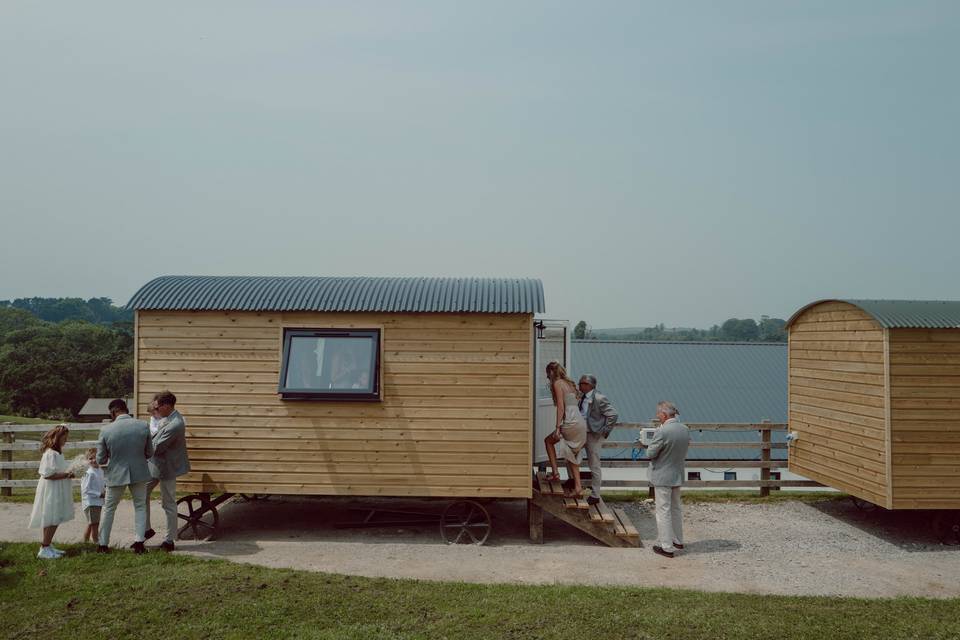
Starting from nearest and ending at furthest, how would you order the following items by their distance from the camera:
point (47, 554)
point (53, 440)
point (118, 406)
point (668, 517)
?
point (47, 554)
point (53, 440)
point (118, 406)
point (668, 517)

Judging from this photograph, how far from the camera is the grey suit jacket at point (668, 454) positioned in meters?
Answer: 9.16

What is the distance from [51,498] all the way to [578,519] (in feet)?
20.1

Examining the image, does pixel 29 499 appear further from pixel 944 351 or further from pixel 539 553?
pixel 944 351

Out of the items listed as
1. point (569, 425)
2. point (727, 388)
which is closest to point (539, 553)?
point (569, 425)

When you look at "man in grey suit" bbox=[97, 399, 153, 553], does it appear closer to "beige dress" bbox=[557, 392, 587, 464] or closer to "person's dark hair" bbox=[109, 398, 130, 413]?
"person's dark hair" bbox=[109, 398, 130, 413]

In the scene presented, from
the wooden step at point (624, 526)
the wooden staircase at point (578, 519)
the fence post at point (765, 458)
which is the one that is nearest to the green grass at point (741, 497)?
the fence post at point (765, 458)

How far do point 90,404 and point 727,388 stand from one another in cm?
4259

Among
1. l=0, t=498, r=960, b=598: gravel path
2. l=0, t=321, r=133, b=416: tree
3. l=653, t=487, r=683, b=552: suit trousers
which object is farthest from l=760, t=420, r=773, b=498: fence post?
l=0, t=321, r=133, b=416: tree

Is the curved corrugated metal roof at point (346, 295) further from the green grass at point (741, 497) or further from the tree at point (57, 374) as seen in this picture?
the tree at point (57, 374)

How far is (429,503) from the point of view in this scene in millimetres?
11633

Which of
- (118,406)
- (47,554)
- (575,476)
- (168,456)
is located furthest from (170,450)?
(575,476)

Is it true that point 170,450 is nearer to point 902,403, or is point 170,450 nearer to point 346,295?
point 346,295

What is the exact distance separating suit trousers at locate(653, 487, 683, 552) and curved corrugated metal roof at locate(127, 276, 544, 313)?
9.01ft

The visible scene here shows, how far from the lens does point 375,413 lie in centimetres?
972
